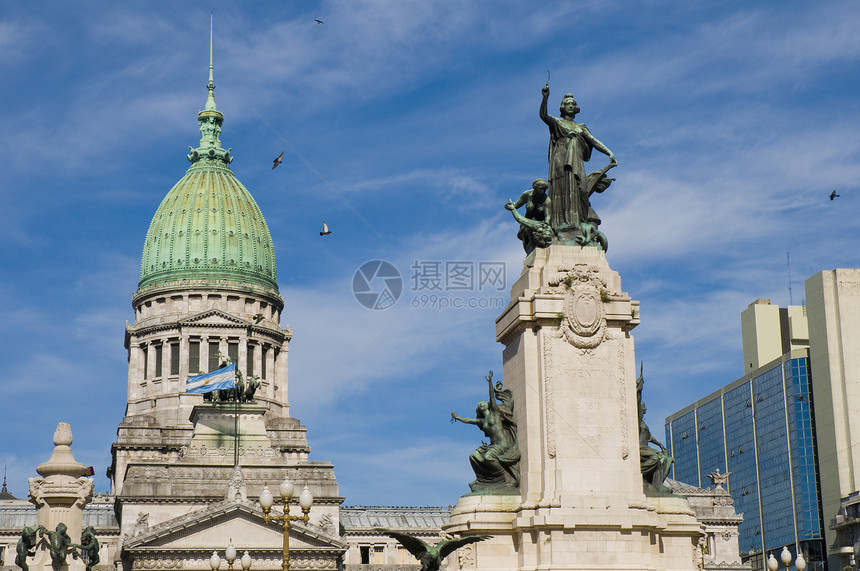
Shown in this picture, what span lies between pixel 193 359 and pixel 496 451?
9514 cm

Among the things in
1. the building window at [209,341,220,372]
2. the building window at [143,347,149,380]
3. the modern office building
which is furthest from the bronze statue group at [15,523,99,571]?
the modern office building

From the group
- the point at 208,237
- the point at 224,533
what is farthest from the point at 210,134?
the point at 224,533

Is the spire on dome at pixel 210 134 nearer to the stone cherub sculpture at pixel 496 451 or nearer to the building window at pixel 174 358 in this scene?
the building window at pixel 174 358

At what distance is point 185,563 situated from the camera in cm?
10294

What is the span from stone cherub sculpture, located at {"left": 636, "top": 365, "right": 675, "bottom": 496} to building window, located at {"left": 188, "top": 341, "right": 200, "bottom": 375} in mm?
94980

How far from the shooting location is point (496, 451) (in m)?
43.0

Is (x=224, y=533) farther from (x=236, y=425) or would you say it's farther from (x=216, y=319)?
(x=216, y=319)

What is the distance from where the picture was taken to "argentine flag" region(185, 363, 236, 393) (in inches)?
4779

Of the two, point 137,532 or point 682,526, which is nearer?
point 682,526

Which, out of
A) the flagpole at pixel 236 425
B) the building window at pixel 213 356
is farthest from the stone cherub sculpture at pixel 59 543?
the building window at pixel 213 356

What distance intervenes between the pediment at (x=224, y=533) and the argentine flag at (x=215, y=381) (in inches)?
683

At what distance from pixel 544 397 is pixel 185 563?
67.1 m

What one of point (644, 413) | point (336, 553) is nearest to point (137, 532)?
point (336, 553)

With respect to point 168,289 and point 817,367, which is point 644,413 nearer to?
point 168,289
